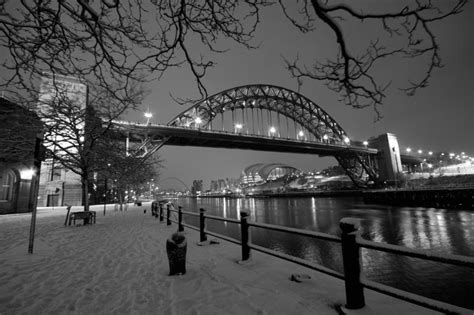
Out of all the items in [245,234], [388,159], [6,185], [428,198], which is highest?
[388,159]

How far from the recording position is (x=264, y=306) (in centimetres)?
285

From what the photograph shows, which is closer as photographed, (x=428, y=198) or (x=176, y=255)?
(x=176, y=255)

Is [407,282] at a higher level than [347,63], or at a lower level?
lower

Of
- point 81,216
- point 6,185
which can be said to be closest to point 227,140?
point 6,185

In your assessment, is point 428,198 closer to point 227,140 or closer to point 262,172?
point 227,140

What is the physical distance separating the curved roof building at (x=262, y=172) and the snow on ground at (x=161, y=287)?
137m

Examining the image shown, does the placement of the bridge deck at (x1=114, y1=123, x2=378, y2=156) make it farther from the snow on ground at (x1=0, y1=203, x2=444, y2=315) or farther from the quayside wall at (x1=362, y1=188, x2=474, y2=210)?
the snow on ground at (x1=0, y1=203, x2=444, y2=315)

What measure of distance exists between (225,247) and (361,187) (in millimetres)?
67430

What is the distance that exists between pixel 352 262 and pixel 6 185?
27407mm

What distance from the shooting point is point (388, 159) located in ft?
184

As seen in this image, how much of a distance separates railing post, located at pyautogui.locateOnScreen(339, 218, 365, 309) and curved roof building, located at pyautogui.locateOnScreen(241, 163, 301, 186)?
5463 inches

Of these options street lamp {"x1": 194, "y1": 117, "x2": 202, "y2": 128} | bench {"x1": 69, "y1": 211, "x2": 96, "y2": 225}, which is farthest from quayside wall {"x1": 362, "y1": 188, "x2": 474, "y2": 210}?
bench {"x1": 69, "y1": 211, "x2": 96, "y2": 225}

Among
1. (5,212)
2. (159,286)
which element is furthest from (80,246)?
(5,212)

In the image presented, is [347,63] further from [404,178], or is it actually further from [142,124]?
[404,178]
